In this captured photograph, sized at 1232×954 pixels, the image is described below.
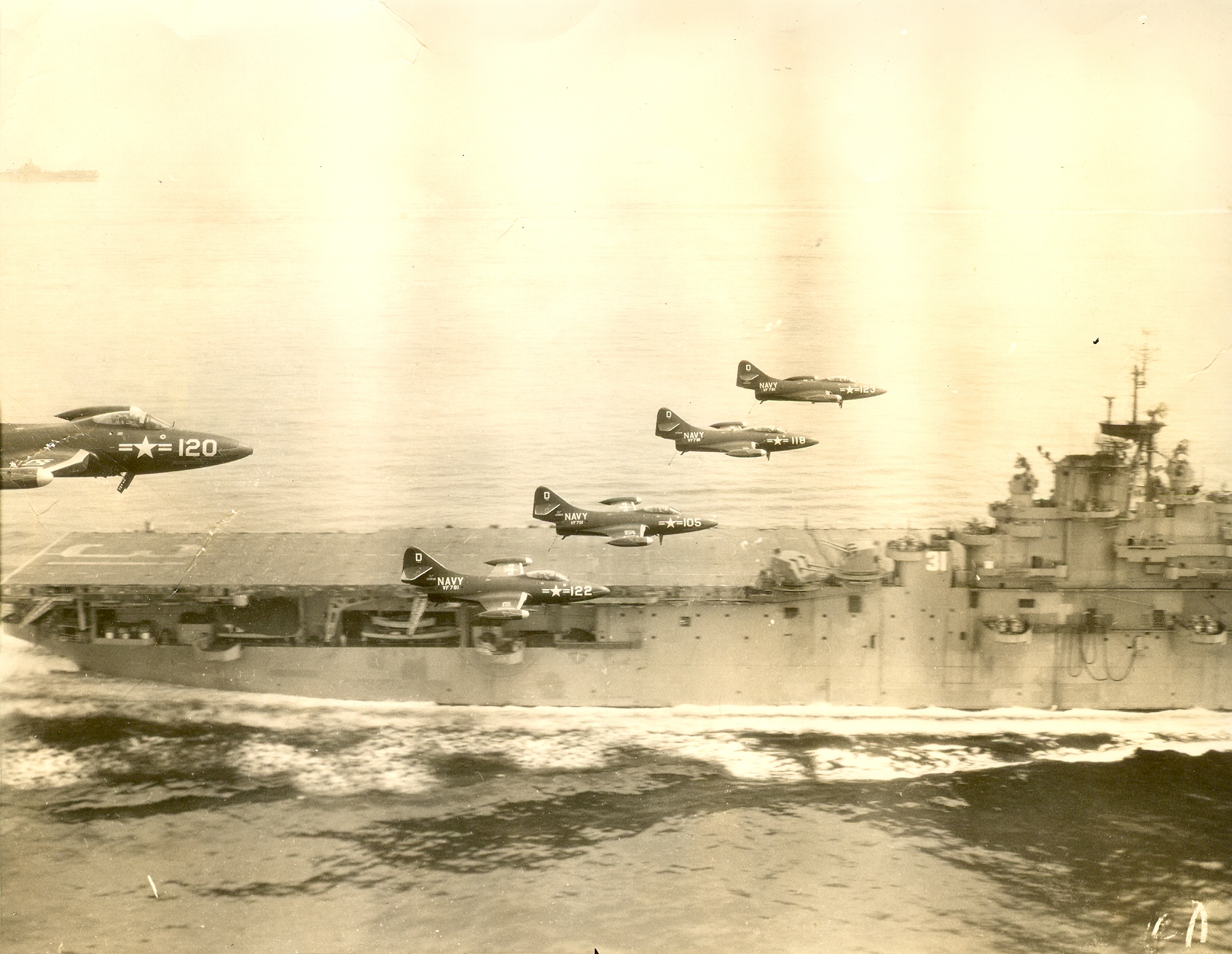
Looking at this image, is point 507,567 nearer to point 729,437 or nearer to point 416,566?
point 416,566

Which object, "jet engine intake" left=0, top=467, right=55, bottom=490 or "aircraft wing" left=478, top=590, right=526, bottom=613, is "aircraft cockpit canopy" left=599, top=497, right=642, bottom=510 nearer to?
"aircraft wing" left=478, top=590, right=526, bottom=613

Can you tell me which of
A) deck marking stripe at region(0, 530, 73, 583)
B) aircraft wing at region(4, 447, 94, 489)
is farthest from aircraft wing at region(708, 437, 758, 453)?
deck marking stripe at region(0, 530, 73, 583)

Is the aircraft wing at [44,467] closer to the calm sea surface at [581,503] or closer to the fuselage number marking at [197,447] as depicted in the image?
the fuselage number marking at [197,447]

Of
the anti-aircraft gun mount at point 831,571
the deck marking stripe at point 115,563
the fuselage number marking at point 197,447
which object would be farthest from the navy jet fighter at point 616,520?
the deck marking stripe at point 115,563

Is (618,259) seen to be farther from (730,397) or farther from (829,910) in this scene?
(829,910)

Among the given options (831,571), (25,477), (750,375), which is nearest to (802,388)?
(750,375)

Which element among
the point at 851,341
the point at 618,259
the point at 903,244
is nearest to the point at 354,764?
the point at 618,259
